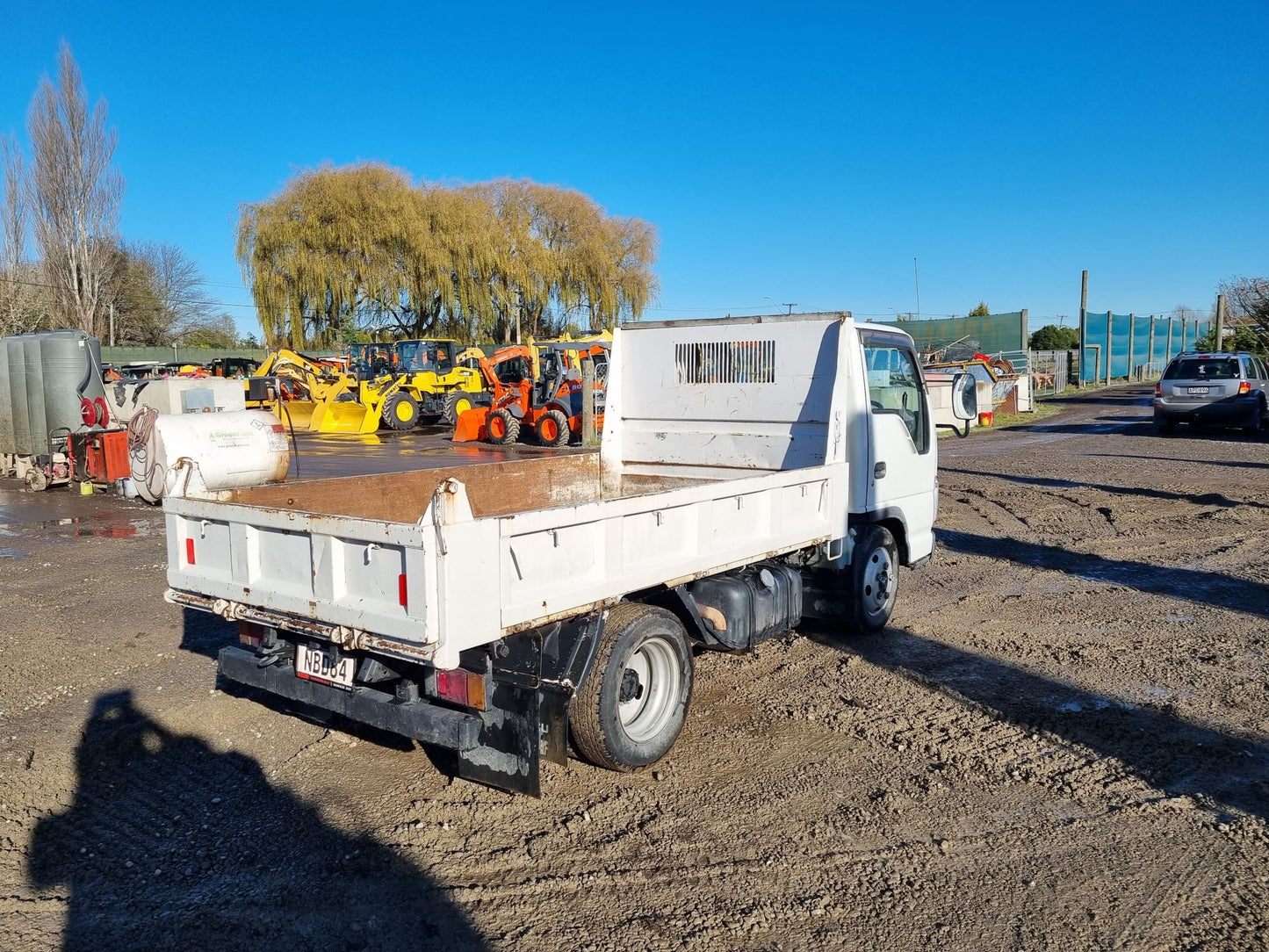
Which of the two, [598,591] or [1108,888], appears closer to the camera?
[1108,888]

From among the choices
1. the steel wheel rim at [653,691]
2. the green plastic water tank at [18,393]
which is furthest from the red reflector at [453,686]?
the green plastic water tank at [18,393]

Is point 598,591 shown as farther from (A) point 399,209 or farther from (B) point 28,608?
(A) point 399,209

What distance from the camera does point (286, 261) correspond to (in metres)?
41.2

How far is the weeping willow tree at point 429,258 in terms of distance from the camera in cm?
4138

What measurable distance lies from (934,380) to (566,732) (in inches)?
712

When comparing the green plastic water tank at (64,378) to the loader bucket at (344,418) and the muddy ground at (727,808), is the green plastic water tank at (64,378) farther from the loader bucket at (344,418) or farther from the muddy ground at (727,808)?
the muddy ground at (727,808)

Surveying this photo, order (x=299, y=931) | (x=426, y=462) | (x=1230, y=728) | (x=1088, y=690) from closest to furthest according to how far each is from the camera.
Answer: (x=299, y=931) < (x=1230, y=728) < (x=1088, y=690) < (x=426, y=462)

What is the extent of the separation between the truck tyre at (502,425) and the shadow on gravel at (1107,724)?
16.8 metres

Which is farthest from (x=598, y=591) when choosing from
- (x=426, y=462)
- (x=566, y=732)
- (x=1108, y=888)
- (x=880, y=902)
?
(x=426, y=462)

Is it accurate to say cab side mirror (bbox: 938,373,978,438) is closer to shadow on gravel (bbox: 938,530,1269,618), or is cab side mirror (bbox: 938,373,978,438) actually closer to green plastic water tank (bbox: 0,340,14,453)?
shadow on gravel (bbox: 938,530,1269,618)

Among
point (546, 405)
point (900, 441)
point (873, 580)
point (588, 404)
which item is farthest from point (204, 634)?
point (546, 405)

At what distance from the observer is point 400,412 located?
2573 cm

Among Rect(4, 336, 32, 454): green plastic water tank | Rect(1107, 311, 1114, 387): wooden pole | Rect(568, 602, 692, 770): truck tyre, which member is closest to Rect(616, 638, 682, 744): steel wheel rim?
Rect(568, 602, 692, 770): truck tyre

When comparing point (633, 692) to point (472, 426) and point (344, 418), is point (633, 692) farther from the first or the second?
point (344, 418)
